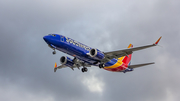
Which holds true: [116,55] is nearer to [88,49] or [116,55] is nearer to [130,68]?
[88,49]

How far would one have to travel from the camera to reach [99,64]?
173 ft

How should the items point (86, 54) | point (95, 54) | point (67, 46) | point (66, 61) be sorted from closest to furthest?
point (67, 46)
point (95, 54)
point (86, 54)
point (66, 61)

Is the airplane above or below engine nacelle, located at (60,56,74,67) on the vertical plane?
below

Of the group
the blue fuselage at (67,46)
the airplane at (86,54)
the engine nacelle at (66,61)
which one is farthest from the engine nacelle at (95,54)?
the engine nacelle at (66,61)

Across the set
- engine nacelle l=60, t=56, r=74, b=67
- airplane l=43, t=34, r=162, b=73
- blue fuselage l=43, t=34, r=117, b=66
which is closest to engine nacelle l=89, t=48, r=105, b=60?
airplane l=43, t=34, r=162, b=73

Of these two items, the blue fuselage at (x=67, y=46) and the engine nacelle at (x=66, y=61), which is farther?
the engine nacelle at (x=66, y=61)

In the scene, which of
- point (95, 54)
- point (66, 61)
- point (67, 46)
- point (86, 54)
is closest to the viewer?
point (67, 46)

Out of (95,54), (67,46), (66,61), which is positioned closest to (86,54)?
(95,54)

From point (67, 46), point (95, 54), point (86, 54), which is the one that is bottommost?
point (95, 54)

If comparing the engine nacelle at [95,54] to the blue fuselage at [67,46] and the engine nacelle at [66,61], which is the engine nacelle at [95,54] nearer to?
the blue fuselage at [67,46]

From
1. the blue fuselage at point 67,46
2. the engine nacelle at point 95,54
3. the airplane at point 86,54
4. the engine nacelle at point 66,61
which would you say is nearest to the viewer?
the blue fuselage at point 67,46

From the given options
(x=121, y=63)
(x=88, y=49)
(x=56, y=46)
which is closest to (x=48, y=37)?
(x=56, y=46)

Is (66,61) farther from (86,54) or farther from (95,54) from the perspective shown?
(95,54)

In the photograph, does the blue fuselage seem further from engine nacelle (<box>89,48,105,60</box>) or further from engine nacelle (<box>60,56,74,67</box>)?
engine nacelle (<box>60,56,74,67</box>)
